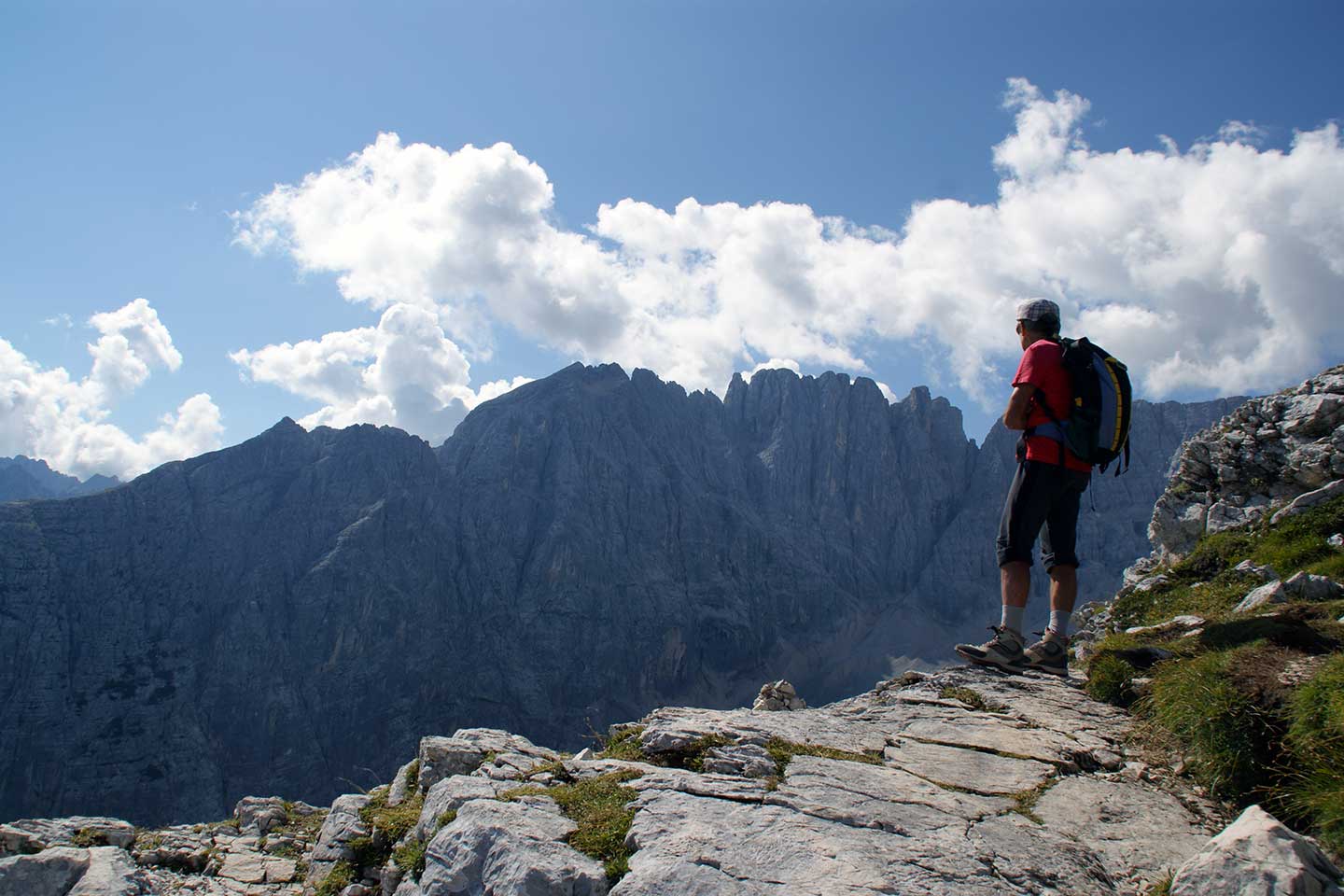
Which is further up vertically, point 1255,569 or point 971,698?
point 1255,569

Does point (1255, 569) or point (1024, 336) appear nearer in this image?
point (1024, 336)

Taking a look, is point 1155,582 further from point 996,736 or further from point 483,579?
point 483,579

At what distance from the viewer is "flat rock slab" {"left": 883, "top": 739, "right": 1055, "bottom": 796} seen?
582cm

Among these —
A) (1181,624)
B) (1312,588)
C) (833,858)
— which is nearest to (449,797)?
(833,858)

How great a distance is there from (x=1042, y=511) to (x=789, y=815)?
5.21 m

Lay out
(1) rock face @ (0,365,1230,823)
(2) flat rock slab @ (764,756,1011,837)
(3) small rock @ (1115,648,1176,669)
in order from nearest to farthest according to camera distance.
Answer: (2) flat rock slab @ (764,756,1011,837)
(3) small rock @ (1115,648,1176,669)
(1) rock face @ (0,365,1230,823)

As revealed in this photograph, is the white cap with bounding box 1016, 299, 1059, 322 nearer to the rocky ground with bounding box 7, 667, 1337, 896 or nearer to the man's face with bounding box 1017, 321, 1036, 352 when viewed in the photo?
the man's face with bounding box 1017, 321, 1036, 352

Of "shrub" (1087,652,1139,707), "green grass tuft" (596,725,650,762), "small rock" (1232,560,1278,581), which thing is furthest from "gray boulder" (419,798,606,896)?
"small rock" (1232,560,1278,581)

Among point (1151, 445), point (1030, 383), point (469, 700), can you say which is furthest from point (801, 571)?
point (1030, 383)

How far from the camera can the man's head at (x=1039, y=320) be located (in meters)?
8.93

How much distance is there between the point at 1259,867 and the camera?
364 cm

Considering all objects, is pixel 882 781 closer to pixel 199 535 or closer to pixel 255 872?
pixel 255 872

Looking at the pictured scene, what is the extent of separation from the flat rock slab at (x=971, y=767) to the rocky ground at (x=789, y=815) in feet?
0.08

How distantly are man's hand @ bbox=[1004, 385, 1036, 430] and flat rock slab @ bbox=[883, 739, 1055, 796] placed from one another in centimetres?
369
